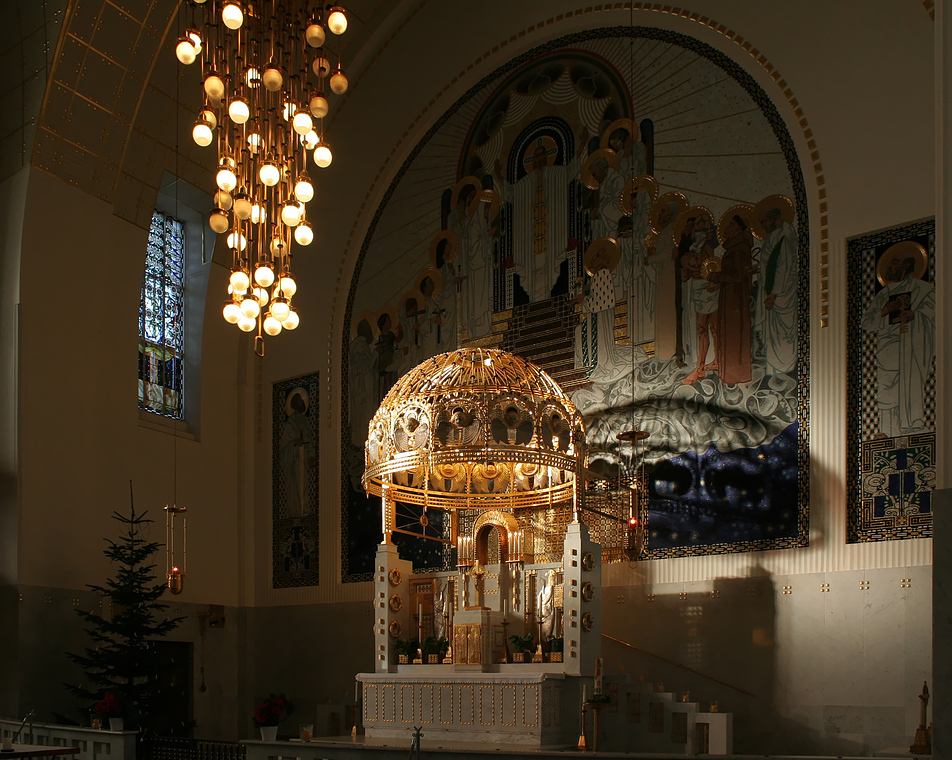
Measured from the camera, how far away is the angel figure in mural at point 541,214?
595 inches

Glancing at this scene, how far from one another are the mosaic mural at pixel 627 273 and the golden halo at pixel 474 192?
2 centimetres

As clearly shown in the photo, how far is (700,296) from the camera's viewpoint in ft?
44.7

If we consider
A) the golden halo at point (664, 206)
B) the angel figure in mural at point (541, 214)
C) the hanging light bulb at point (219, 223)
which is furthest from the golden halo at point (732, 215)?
the hanging light bulb at point (219, 223)

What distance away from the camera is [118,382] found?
1584cm

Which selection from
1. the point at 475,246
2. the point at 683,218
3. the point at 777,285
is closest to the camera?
the point at 777,285

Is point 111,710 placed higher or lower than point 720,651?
lower

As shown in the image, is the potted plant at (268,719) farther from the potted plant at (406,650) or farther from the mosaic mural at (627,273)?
the mosaic mural at (627,273)

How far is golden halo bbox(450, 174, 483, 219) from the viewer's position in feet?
52.8

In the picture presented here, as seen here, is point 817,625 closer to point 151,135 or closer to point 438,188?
point 438,188

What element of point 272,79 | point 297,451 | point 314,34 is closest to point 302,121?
point 272,79

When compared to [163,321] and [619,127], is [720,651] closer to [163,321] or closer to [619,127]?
[619,127]

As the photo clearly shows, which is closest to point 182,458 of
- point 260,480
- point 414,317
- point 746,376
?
point 260,480

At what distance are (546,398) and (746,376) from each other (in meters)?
2.32

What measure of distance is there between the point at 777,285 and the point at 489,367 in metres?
3.47
